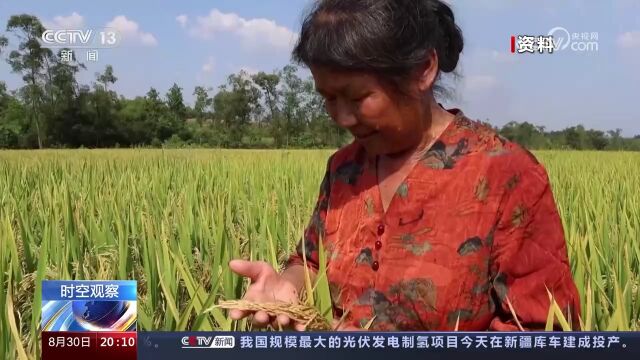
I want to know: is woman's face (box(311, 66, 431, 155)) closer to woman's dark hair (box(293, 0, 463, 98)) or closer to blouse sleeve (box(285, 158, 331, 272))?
woman's dark hair (box(293, 0, 463, 98))

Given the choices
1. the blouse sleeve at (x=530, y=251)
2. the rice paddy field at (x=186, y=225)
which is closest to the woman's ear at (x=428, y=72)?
the blouse sleeve at (x=530, y=251)

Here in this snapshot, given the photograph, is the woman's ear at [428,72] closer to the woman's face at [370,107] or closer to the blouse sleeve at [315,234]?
the woman's face at [370,107]

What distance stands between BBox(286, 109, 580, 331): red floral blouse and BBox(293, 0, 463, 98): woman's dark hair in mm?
108

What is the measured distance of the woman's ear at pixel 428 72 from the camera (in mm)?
673

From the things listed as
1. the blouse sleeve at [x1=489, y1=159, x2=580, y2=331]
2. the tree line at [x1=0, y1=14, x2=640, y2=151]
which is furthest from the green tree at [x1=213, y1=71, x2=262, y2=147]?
the blouse sleeve at [x1=489, y1=159, x2=580, y2=331]

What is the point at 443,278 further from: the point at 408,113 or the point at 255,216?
the point at 255,216

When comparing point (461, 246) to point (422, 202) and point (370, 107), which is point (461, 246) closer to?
point (422, 202)

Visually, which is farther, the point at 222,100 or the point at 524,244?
the point at 222,100

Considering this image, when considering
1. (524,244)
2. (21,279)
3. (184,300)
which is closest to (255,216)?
(184,300)

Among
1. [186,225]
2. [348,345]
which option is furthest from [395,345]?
[186,225]

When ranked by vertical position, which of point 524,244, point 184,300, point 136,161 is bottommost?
point 184,300

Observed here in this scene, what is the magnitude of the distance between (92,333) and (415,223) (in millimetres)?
404

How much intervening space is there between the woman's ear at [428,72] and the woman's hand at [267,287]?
30cm

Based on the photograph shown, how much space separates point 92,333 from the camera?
0.67 metres
